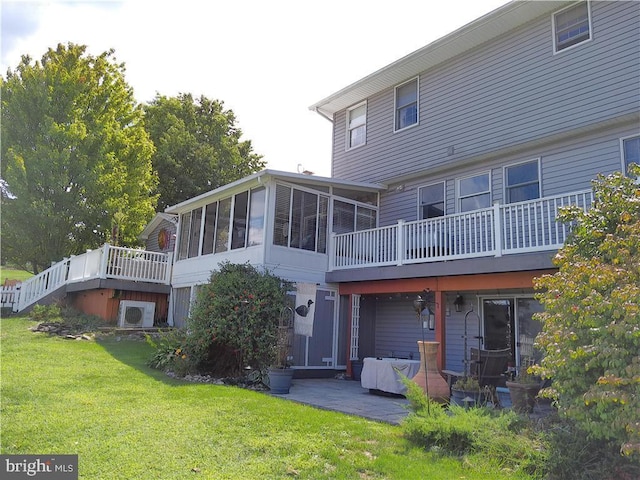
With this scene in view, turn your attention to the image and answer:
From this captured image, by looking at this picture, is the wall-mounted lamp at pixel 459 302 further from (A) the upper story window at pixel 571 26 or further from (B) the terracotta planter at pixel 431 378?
(A) the upper story window at pixel 571 26

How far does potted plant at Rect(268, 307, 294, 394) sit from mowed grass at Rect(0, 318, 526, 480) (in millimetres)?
804

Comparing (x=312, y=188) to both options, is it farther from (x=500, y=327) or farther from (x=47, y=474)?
(x=47, y=474)

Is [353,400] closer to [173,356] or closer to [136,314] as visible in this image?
[173,356]

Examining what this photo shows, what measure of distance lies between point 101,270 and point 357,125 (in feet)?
29.4

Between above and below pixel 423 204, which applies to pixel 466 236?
below

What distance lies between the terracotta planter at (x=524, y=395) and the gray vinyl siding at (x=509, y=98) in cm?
472

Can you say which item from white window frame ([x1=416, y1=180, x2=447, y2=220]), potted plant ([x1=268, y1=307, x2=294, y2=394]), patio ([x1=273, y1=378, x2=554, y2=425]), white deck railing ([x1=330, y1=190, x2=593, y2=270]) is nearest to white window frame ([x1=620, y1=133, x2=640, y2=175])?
white deck railing ([x1=330, y1=190, x2=593, y2=270])

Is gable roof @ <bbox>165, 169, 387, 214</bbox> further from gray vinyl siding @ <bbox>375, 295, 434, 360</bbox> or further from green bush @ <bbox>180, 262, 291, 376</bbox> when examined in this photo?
gray vinyl siding @ <bbox>375, 295, 434, 360</bbox>

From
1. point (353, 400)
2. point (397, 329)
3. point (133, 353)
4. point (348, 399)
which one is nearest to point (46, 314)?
point (133, 353)

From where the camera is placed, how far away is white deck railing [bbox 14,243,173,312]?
48.5 feet

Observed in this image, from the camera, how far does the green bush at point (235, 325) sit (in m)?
9.12

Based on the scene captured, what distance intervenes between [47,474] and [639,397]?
15.5ft

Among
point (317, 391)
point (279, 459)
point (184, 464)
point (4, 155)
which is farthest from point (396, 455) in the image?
Result: point (4, 155)

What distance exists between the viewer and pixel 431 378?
23.1 feet
